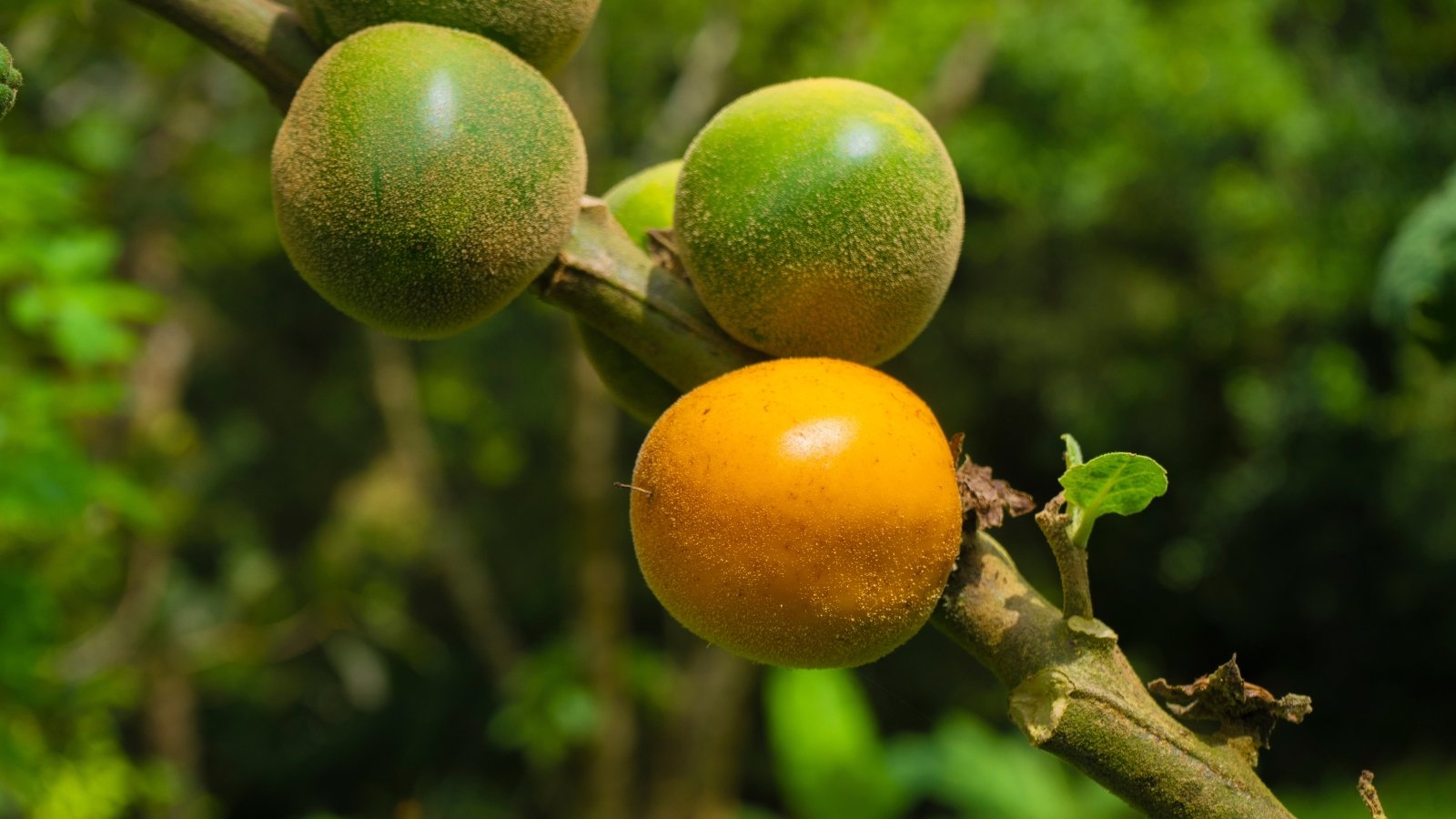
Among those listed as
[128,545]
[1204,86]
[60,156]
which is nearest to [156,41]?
[60,156]

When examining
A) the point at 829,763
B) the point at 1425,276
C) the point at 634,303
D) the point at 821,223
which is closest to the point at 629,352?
the point at 634,303

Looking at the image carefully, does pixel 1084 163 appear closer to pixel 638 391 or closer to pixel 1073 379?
pixel 1073 379

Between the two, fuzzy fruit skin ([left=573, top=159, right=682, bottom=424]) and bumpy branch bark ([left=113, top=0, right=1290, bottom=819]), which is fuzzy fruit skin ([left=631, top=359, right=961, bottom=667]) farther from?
fuzzy fruit skin ([left=573, top=159, right=682, bottom=424])

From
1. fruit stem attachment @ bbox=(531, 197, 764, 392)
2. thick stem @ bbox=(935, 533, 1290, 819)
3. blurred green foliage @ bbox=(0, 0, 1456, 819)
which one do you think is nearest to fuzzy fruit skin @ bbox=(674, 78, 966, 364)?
fruit stem attachment @ bbox=(531, 197, 764, 392)

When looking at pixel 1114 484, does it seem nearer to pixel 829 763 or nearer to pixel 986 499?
pixel 986 499

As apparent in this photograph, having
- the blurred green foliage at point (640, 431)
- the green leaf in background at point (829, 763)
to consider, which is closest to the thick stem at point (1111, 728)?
the blurred green foliage at point (640, 431)

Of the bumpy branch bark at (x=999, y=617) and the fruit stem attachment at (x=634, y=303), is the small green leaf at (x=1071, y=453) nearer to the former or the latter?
the bumpy branch bark at (x=999, y=617)
